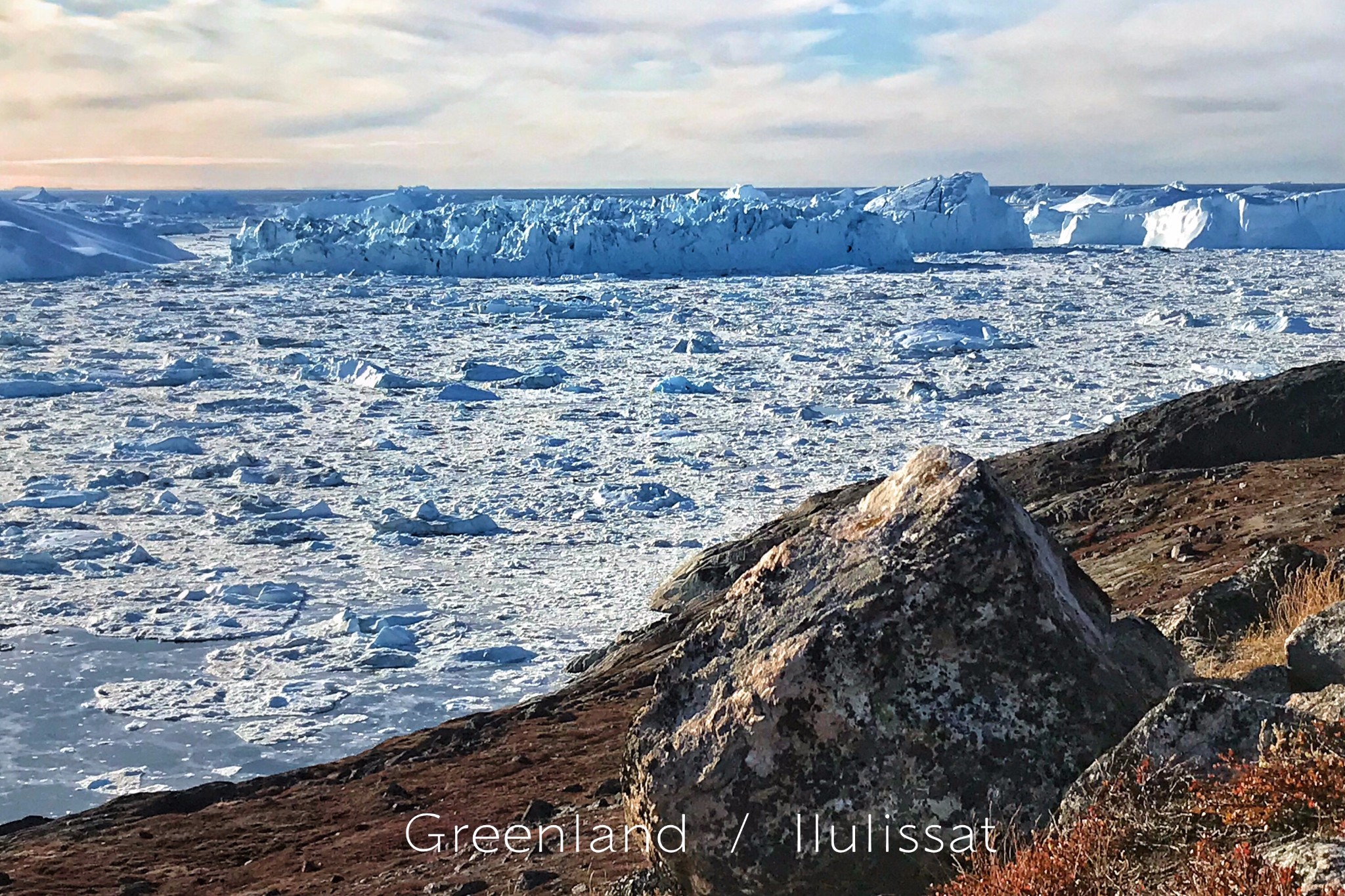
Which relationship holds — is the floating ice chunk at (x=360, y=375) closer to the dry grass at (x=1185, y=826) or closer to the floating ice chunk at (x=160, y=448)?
the floating ice chunk at (x=160, y=448)

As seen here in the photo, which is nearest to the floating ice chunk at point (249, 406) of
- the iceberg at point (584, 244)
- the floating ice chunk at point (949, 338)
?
the floating ice chunk at point (949, 338)

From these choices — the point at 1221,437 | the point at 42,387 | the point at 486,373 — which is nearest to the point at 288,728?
the point at 1221,437

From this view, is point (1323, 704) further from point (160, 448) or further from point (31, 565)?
point (160, 448)

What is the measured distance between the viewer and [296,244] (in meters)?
47.4

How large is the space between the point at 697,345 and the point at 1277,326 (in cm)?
1303

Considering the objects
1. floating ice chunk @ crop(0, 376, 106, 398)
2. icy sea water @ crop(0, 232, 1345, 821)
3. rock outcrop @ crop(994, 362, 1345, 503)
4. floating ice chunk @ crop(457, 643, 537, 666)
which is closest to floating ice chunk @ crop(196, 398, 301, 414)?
icy sea water @ crop(0, 232, 1345, 821)

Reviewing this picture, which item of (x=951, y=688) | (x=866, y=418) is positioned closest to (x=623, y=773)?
(x=951, y=688)

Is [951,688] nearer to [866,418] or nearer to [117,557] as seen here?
[117,557]

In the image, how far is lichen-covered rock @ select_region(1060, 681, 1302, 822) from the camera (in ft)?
8.28

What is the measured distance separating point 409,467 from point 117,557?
4.30m

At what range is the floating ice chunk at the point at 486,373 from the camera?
2225cm

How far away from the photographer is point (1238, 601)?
14.7 feet

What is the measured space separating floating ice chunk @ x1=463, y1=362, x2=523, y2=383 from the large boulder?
63.5ft

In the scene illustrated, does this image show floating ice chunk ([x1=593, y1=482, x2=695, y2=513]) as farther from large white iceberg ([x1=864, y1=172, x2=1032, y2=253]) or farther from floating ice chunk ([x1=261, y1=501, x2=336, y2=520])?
large white iceberg ([x1=864, y1=172, x2=1032, y2=253])
